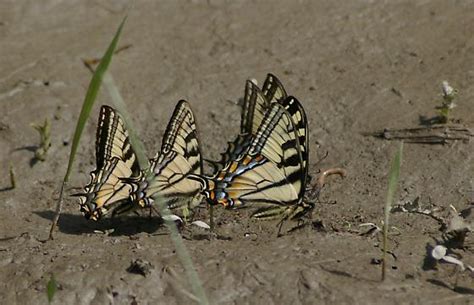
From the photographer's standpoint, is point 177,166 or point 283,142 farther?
point 177,166

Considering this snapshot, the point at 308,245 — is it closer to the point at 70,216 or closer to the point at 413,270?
the point at 413,270

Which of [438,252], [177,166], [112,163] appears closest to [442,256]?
[438,252]

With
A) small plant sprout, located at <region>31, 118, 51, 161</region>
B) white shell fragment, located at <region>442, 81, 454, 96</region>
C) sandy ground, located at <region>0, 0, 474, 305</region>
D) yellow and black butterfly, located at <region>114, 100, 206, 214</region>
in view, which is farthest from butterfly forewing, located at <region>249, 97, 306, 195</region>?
small plant sprout, located at <region>31, 118, 51, 161</region>

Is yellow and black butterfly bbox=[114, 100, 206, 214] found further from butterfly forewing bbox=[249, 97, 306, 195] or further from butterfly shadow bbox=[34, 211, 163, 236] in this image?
butterfly forewing bbox=[249, 97, 306, 195]

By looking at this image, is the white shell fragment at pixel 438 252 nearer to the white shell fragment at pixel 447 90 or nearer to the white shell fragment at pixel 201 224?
the white shell fragment at pixel 201 224

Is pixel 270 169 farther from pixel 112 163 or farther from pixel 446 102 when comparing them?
pixel 446 102

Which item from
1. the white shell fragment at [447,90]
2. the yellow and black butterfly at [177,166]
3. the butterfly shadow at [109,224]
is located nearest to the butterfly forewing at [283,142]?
the yellow and black butterfly at [177,166]
